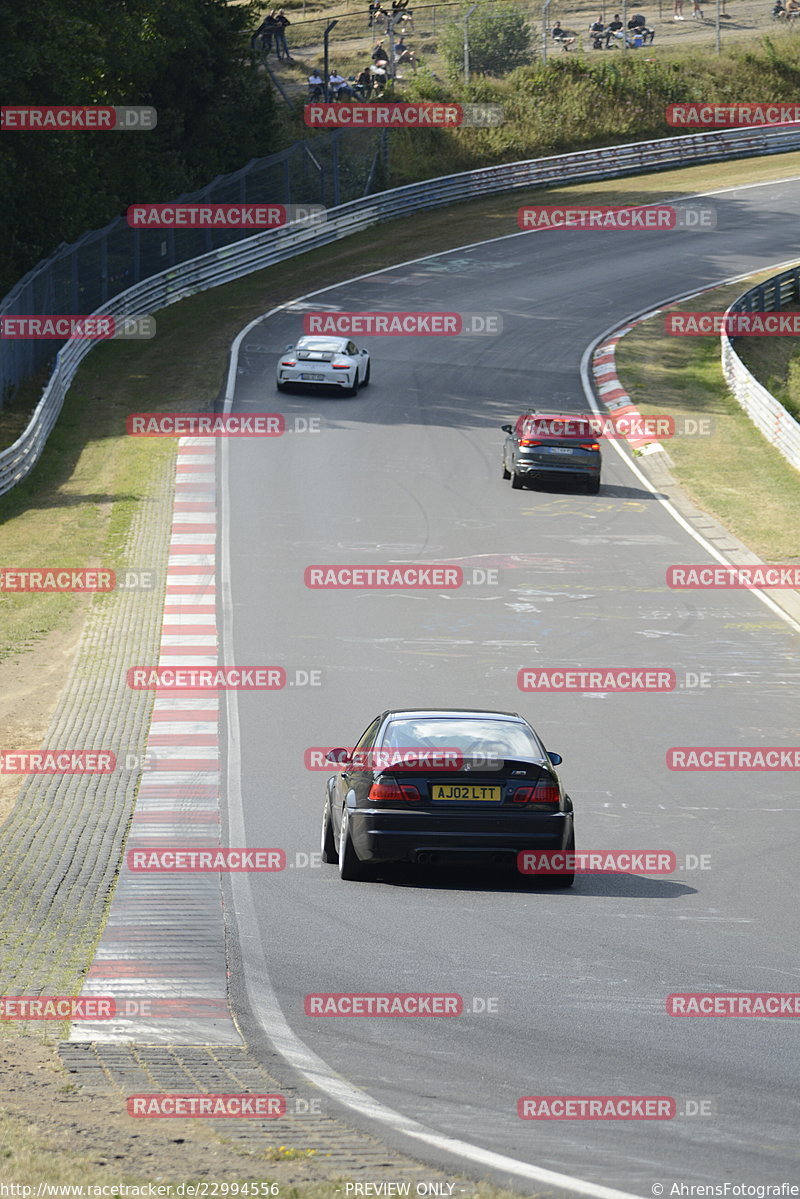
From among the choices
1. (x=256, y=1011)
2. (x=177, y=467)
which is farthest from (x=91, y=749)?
(x=177, y=467)

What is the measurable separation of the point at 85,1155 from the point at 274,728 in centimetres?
1045

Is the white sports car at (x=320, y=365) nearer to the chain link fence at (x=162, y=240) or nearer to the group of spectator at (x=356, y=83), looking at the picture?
the chain link fence at (x=162, y=240)

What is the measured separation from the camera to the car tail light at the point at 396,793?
11203 mm

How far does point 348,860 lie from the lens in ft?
38.0

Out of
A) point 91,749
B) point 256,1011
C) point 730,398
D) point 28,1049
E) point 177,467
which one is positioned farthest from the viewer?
point 730,398

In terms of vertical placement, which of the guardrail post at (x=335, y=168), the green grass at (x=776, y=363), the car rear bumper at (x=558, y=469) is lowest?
the car rear bumper at (x=558, y=469)

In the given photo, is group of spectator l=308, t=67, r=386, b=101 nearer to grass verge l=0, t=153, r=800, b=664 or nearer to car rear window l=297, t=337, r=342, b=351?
grass verge l=0, t=153, r=800, b=664

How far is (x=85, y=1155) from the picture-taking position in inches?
259

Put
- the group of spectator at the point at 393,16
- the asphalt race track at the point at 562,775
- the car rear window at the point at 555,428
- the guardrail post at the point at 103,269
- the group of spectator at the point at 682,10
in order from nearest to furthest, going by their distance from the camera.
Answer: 1. the asphalt race track at the point at 562,775
2. the car rear window at the point at 555,428
3. the guardrail post at the point at 103,269
4. the group of spectator at the point at 393,16
5. the group of spectator at the point at 682,10

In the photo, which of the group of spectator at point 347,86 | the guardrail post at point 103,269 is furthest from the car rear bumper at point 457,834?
the group of spectator at point 347,86

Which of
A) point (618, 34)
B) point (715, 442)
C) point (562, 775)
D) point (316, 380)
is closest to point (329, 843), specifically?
point (562, 775)

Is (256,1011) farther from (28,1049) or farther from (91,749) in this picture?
(91,749)

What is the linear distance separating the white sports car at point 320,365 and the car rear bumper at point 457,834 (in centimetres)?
2763

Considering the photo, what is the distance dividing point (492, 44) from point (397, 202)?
1745 centimetres
